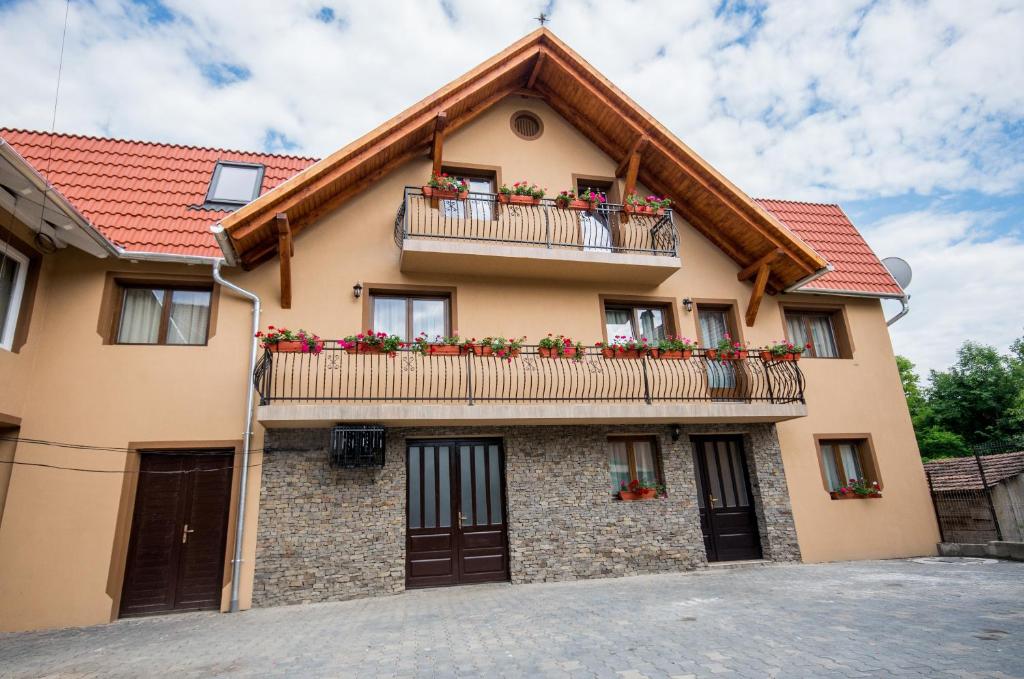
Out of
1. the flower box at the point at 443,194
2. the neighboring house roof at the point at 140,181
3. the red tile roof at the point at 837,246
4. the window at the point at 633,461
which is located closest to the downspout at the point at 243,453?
the neighboring house roof at the point at 140,181

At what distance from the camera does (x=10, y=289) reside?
8.02 metres

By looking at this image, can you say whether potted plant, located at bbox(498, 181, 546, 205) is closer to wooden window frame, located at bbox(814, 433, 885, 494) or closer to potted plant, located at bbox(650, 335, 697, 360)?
potted plant, located at bbox(650, 335, 697, 360)

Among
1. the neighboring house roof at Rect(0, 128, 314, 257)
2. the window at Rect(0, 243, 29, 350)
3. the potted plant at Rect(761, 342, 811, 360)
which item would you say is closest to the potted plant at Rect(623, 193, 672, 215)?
the potted plant at Rect(761, 342, 811, 360)

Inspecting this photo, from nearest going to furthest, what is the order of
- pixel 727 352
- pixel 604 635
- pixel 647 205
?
pixel 604 635 → pixel 727 352 → pixel 647 205

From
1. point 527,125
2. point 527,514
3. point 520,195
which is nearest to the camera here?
point 527,514

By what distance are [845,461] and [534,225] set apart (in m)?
7.86

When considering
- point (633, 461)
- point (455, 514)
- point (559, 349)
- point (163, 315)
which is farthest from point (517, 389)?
point (163, 315)

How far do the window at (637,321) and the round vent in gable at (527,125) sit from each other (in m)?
4.02

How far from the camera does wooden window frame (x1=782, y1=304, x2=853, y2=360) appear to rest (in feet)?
38.7

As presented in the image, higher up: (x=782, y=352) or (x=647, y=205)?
(x=647, y=205)

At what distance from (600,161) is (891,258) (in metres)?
7.29

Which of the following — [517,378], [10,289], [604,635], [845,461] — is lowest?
[604,635]

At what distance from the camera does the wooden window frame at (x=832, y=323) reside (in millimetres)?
11805

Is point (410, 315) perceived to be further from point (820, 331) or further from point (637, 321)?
point (820, 331)
